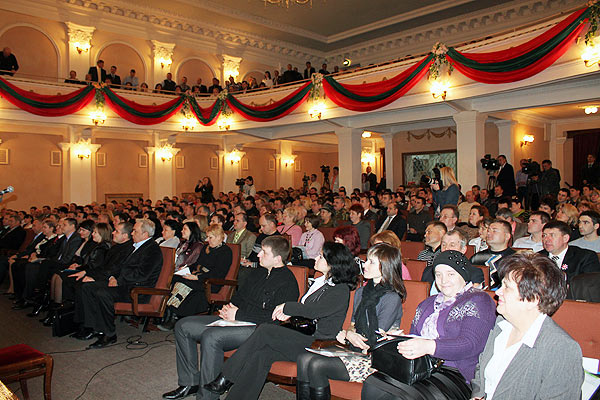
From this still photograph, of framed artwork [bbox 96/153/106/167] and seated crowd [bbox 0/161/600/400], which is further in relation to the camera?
framed artwork [bbox 96/153/106/167]

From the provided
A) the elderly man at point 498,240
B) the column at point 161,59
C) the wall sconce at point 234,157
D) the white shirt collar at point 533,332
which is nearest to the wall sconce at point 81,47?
the column at point 161,59

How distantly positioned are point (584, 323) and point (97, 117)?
1366 cm

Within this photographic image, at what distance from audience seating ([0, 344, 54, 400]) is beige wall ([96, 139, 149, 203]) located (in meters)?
14.0

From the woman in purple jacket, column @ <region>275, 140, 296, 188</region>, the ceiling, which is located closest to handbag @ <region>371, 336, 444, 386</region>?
the woman in purple jacket

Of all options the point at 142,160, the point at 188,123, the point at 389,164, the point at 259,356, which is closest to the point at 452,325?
the point at 259,356

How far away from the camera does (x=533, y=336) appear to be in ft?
6.41

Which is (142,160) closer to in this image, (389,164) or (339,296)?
(389,164)

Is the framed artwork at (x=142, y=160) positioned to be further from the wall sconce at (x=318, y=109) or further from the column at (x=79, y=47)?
the wall sconce at (x=318, y=109)

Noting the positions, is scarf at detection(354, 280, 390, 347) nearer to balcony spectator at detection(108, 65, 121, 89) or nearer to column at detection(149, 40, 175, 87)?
balcony spectator at detection(108, 65, 121, 89)

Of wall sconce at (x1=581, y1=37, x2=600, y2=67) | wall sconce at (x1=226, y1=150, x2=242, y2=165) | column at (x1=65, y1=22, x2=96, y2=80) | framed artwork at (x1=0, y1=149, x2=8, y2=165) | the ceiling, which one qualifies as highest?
the ceiling

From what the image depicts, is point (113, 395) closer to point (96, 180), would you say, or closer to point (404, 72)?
point (404, 72)

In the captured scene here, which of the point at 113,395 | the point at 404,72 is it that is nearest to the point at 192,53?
the point at 404,72

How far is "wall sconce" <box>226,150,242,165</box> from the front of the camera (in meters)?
18.2

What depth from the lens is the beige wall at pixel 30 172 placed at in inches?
556
